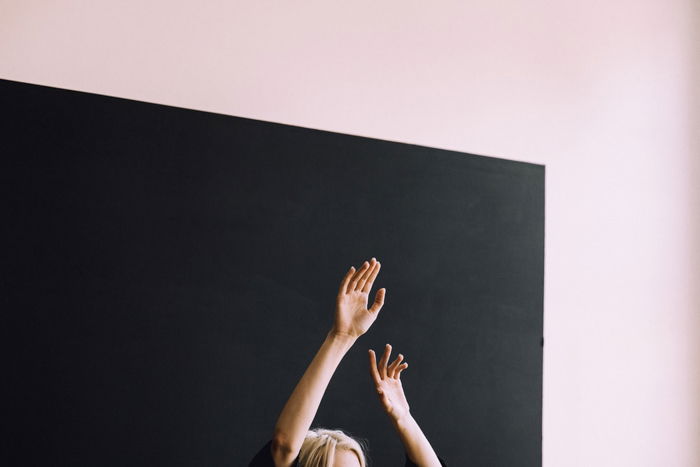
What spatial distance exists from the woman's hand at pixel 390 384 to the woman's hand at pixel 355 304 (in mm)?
84

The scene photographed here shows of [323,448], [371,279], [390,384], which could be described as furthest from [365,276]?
[323,448]

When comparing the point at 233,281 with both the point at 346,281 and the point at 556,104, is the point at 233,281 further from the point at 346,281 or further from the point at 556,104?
the point at 556,104

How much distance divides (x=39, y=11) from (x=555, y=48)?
159 centimetres

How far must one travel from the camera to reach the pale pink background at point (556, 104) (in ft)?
6.24

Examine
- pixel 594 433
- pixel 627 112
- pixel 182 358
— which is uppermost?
pixel 627 112

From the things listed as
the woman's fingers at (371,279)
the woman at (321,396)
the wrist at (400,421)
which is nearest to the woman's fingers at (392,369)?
the woman at (321,396)

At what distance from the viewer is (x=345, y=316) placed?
67.4 inches

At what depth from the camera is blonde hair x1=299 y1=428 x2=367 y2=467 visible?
1591 mm

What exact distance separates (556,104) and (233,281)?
1.24 meters

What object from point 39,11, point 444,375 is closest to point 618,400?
point 444,375

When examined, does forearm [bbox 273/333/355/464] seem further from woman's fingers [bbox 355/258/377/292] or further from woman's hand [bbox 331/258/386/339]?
woman's fingers [bbox 355/258/377/292]

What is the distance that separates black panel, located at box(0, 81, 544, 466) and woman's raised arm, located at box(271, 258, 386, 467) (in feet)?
0.38

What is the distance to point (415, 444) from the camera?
176 centimetres

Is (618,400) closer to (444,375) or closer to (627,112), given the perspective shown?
(444,375)
